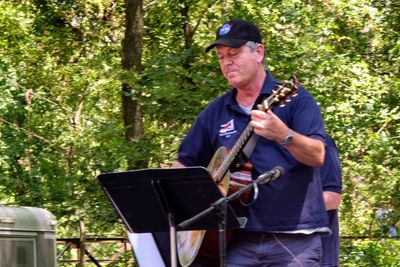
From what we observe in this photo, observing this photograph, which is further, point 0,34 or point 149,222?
point 0,34

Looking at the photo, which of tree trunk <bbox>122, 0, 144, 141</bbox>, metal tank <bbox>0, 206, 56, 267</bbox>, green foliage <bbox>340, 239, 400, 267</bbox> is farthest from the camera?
tree trunk <bbox>122, 0, 144, 141</bbox>

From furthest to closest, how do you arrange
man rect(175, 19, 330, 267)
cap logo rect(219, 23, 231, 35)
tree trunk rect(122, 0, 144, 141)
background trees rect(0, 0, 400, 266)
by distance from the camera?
tree trunk rect(122, 0, 144, 141), background trees rect(0, 0, 400, 266), cap logo rect(219, 23, 231, 35), man rect(175, 19, 330, 267)

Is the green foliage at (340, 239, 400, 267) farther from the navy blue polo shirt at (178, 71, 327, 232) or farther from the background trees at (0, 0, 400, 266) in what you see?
the navy blue polo shirt at (178, 71, 327, 232)

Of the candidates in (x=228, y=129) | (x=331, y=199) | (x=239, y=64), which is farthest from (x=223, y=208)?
(x=331, y=199)

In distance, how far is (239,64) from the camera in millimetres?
4953

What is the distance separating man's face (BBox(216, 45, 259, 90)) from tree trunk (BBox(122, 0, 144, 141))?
557 cm

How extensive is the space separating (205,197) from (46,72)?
7656 millimetres

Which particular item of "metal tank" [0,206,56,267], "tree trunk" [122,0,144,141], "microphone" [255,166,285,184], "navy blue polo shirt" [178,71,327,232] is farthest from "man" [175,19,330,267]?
"tree trunk" [122,0,144,141]

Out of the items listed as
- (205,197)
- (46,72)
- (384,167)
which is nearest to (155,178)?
(205,197)

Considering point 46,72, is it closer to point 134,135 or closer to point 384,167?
point 134,135

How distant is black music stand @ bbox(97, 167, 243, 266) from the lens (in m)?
4.59

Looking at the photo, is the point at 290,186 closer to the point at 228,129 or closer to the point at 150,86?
the point at 228,129

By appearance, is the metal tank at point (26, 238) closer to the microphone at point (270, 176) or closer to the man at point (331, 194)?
the man at point (331, 194)

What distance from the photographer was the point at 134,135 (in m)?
10.5
